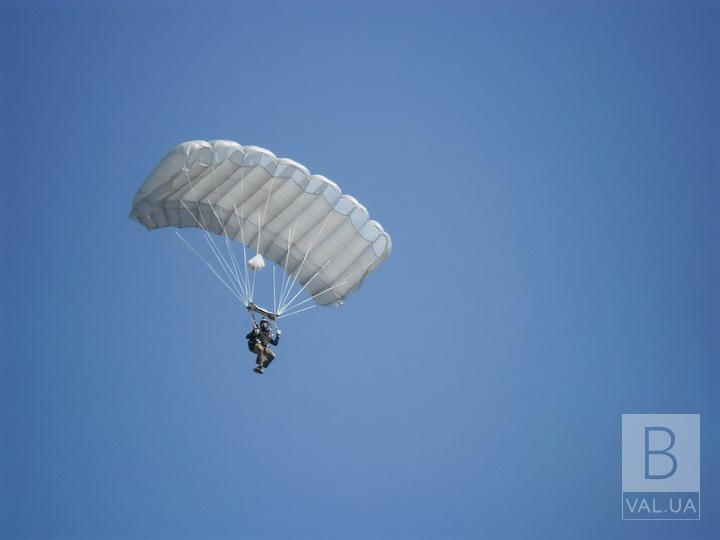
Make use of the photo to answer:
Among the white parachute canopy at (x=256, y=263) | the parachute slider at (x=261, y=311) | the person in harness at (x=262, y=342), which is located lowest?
the person in harness at (x=262, y=342)

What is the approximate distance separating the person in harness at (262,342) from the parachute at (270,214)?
1.45 ft

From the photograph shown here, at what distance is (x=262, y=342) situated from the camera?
2434cm

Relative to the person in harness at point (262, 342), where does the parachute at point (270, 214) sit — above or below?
above

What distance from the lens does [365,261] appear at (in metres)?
26.0

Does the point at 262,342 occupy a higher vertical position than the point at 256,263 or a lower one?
lower

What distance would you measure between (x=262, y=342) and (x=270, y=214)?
328cm

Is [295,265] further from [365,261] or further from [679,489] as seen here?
[679,489]

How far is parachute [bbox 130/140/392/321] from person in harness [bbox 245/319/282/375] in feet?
1.45

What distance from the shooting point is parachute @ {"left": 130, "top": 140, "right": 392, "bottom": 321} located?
77.2ft

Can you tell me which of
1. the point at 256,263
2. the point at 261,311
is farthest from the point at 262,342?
the point at 256,263

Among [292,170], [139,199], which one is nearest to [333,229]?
[292,170]

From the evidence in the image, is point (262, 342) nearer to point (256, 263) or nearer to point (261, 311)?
point (261, 311)

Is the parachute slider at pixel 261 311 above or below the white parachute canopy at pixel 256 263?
below

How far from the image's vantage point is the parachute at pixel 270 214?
23516mm
